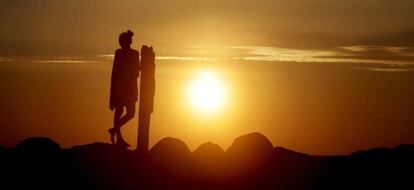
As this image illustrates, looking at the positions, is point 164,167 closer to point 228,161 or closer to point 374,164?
point 228,161

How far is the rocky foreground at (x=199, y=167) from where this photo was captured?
19.0m

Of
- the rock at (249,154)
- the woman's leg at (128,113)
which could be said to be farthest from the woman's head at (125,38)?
the rock at (249,154)

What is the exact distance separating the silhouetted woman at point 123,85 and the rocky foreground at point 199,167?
2.80 feet

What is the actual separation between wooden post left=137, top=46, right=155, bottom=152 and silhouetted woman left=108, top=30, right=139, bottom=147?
2.12 ft

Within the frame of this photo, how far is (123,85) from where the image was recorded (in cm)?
2072

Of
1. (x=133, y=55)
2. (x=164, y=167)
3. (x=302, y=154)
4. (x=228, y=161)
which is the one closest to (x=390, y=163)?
(x=302, y=154)

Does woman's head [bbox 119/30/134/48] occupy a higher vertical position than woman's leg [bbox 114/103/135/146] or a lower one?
higher

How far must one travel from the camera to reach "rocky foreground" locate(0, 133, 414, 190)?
19.0 metres

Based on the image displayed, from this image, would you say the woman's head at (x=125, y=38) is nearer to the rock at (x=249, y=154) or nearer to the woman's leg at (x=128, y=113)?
the woman's leg at (x=128, y=113)

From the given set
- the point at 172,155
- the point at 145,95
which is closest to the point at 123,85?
the point at 145,95

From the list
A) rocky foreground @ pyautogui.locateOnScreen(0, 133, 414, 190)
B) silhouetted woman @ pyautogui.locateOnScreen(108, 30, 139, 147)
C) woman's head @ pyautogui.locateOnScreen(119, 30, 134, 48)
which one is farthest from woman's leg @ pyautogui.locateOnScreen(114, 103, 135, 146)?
woman's head @ pyautogui.locateOnScreen(119, 30, 134, 48)

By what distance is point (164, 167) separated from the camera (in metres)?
22.6

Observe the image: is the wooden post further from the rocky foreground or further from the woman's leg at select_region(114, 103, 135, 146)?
the woman's leg at select_region(114, 103, 135, 146)

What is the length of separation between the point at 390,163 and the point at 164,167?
731 centimetres
